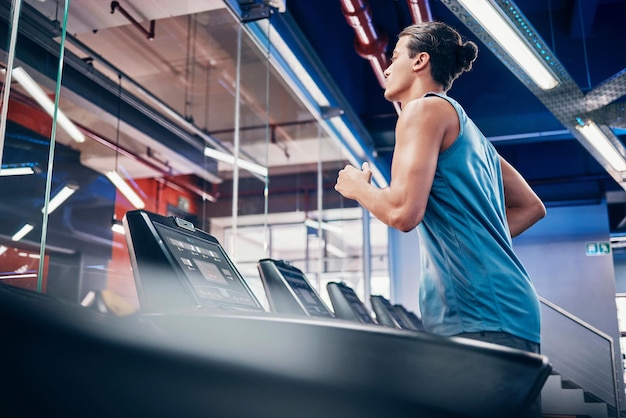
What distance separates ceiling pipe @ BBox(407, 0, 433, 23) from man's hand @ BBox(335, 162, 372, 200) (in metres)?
3.98

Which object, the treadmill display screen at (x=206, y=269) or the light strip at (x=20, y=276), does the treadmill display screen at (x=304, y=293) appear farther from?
the light strip at (x=20, y=276)

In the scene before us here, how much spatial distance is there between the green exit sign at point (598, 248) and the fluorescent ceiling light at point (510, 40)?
22.0 ft

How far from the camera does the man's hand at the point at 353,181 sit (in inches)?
45.1

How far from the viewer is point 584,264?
10.2 metres

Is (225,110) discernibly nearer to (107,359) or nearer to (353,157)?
(353,157)

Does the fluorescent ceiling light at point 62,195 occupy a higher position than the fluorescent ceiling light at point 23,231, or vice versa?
the fluorescent ceiling light at point 62,195

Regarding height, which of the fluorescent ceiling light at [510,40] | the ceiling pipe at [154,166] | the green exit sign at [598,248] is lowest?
the green exit sign at [598,248]

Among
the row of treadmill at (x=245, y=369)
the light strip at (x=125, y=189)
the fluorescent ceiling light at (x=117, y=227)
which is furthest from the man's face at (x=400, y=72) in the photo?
the light strip at (x=125, y=189)

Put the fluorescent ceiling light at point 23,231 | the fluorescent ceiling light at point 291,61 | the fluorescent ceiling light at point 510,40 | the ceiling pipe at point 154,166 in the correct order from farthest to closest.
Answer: the ceiling pipe at point 154,166 < the fluorescent ceiling light at point 291,61 < the fluorescent ceiling light at point 510,40 < the fluorescent ceiling light at point 23,231

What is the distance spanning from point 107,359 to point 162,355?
0.05m

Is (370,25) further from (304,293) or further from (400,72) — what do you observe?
(400,72)

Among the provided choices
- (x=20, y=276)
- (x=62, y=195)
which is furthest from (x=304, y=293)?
(x=62, y=195)

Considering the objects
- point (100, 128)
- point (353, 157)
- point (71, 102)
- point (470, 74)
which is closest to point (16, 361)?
point (71, 102)

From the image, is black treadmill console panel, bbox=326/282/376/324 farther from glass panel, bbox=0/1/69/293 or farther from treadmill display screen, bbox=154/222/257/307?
treadmill display screen, bbox=154/222/257/307
